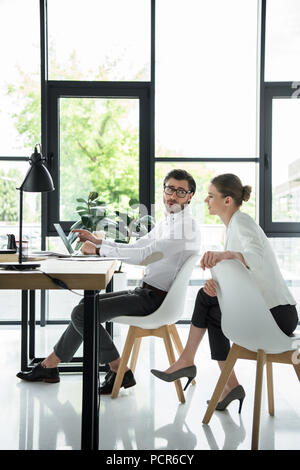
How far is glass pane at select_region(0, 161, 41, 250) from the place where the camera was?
4535mm

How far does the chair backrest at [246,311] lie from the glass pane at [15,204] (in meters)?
2.85

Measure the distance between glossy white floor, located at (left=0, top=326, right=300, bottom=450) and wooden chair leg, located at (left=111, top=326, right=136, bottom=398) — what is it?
6cm

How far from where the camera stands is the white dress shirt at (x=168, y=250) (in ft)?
8.31

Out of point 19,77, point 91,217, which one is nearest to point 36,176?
point 91,217

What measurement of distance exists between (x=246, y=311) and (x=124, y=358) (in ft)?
2.78

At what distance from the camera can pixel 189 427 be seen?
87.9 inches

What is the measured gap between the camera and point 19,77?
4500 millimetres

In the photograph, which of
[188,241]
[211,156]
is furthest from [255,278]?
[211,156]

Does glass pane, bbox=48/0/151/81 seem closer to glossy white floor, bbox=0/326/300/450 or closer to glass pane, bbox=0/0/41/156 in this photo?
glass pane, bbox=0/0/41/156

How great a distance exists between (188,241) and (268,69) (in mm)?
2637

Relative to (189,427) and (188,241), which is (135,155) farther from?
(189,427)

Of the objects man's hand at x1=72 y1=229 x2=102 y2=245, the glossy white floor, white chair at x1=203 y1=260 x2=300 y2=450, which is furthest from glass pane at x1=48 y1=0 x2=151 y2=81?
white chair at x1=203 y1=260 x2=300 y2=450

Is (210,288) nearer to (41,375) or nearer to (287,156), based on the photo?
(41,375)

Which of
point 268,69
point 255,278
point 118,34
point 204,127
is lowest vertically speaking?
point 255,278
